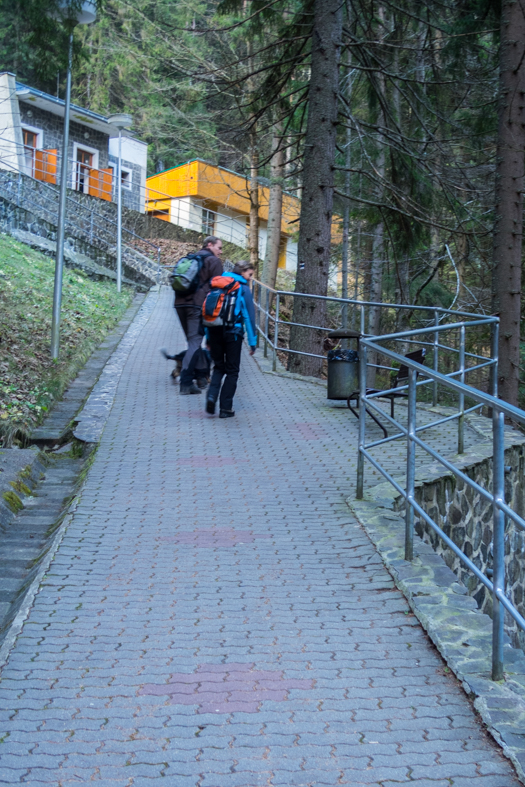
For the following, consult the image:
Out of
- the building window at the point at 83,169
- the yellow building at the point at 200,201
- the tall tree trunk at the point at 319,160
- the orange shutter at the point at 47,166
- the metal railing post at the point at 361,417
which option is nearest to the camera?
the metal railing post at the point at 361,417

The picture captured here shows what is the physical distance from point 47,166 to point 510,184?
86.4 feet

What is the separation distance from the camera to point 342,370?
386 inches

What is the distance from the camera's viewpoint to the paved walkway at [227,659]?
2.99 meters

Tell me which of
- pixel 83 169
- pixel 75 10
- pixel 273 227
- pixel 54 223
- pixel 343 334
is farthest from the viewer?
pixel 83 169

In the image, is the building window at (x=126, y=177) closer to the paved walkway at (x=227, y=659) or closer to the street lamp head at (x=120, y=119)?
the street lamp head at (x=120, y=119)

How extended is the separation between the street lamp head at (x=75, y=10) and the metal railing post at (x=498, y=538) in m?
7.83

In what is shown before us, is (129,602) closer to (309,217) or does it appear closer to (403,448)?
(403,448)

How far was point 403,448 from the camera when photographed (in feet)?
27.0

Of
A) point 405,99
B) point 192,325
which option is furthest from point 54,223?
point 192,325

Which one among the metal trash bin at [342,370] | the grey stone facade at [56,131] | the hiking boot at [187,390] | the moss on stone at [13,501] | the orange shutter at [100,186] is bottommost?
the moss on stone at [13,501]

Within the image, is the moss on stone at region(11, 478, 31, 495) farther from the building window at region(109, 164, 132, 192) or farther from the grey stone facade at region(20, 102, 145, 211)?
the building window at region(109, 164, 132, 192)

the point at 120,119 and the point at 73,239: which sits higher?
the point at 120,119

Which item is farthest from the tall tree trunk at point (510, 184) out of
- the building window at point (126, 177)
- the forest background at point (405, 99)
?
the building window at point (126, 177)

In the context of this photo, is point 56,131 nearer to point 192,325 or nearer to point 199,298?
point 199,298
